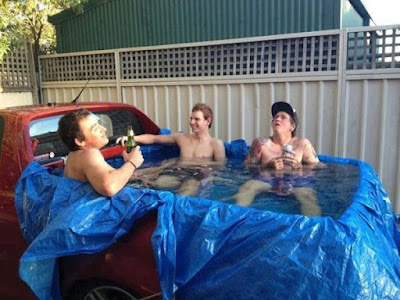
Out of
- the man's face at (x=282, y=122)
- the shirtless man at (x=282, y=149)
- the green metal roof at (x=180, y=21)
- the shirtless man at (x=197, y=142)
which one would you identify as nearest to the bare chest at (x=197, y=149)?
the shirtless man at (x=197, y=142)

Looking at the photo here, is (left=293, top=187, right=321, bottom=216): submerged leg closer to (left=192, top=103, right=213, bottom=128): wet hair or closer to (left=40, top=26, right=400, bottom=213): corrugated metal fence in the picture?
(left=192, top=103, right=213, bottom=128): wet hair

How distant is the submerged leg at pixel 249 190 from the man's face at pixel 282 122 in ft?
2.10

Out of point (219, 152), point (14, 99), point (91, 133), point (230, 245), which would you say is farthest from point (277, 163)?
point (14, 99)

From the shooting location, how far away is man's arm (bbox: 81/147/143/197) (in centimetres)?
223

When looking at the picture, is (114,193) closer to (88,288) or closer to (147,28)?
(88,288)

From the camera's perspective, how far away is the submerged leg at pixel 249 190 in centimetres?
271

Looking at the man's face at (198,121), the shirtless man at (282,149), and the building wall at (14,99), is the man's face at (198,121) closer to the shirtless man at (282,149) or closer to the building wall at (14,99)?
the shirtless man at (282,149)

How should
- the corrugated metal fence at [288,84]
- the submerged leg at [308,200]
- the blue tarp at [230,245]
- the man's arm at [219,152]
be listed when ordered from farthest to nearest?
the corrugated metal fence at [288,84] < the man's arm at [219,152] < the submerged leg at [308,200] < the blue tarp at [230,245]

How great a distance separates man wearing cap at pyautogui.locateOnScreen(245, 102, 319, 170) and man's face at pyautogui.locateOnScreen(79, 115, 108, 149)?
1.56 meters

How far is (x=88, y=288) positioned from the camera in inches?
93.4

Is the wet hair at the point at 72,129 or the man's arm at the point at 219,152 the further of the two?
the man's arm at the point at 219,152

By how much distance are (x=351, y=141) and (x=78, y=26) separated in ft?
17.8

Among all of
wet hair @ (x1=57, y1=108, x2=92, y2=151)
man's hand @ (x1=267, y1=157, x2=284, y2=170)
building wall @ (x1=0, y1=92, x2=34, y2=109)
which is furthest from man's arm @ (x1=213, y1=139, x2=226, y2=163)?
building wall @ (x1=0, y1=92, x2=34, y2=109)

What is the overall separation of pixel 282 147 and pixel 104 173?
1.90 metres
